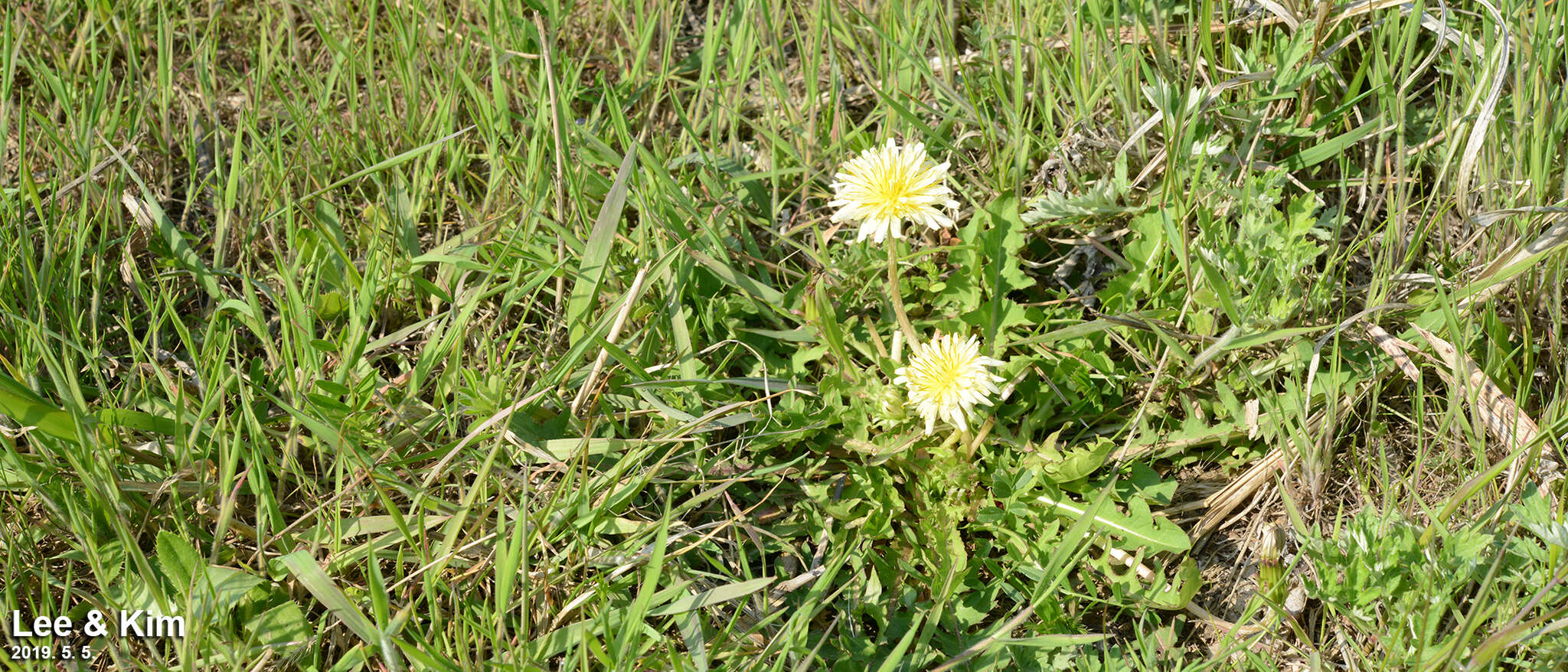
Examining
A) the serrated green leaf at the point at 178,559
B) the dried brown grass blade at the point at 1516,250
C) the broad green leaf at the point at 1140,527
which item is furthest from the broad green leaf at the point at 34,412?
A: the dried brown grass blade at the point at 1516,250

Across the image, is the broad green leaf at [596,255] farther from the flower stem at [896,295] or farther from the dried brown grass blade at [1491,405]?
the dried brown grass blade at [1491,405]

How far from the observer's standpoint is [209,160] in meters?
2.91

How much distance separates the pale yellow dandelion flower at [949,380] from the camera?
2.00 meters

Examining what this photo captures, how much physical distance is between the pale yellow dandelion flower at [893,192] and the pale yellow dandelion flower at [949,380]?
0.23 metres

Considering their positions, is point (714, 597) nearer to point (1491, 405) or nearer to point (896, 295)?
point (896, 295)

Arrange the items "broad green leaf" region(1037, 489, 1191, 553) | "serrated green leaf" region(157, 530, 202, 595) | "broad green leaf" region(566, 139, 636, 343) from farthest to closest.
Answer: "broad green leaf" region(566, 139, 636, 343) → "broad green leaf" region(1037, 489, 1191, 553) → "serrated green leaf" region(157, 530, 202, 595)

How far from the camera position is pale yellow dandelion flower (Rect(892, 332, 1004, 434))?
6.56 ft

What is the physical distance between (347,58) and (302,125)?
0.31 meters

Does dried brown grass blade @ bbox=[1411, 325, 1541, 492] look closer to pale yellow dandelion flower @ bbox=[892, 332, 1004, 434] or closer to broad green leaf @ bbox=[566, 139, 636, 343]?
pale yellow dandelion flower @ bbox=[892, 332, 1004, 434]

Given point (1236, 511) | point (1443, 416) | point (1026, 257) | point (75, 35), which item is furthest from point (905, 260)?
point (75, 35)

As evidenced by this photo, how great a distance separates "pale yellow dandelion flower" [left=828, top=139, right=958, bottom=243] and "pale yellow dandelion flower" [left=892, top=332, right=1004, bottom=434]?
9.2 inches

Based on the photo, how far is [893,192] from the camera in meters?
2.08

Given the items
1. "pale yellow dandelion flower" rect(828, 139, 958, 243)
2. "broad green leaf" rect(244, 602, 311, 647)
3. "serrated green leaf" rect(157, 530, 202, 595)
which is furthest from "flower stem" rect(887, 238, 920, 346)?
"serrated green leaf" rect(157, 530, 202, 595)

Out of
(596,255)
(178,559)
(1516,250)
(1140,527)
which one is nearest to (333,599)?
(178,559)
